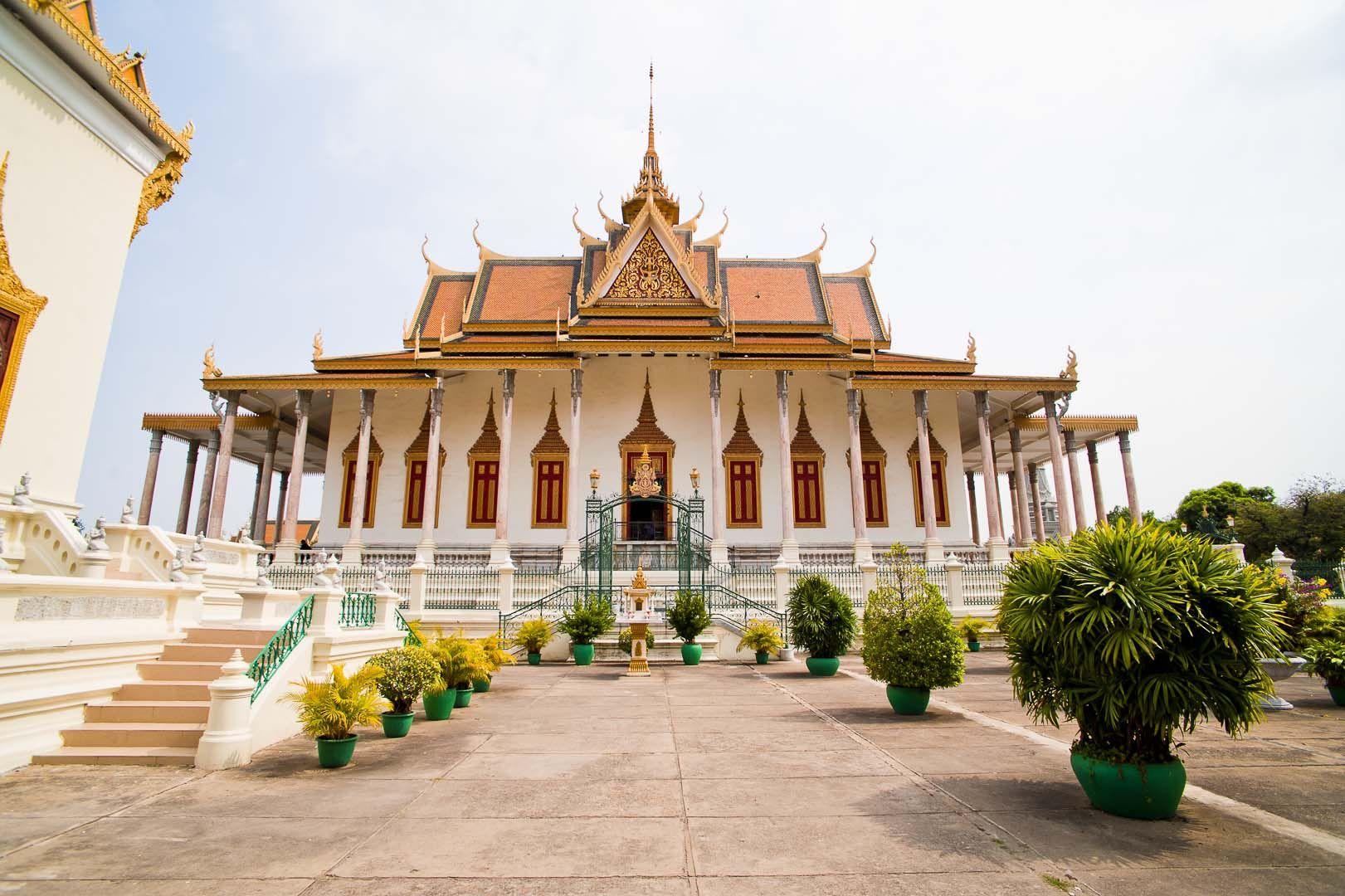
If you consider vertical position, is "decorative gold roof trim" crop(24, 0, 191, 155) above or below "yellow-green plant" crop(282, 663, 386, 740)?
above


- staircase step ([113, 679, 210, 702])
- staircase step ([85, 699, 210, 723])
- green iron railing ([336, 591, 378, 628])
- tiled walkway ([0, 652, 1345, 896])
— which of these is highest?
green iron railing ([336, 591, 378, 628])

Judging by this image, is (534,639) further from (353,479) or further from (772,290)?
(772,290)

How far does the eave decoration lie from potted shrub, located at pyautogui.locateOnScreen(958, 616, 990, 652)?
1473cm

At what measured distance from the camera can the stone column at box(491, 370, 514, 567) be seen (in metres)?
17.5

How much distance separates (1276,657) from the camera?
12.0ft

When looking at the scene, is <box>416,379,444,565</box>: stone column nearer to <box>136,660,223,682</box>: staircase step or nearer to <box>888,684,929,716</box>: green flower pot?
<box>136,660,223,682</box>: staircase step

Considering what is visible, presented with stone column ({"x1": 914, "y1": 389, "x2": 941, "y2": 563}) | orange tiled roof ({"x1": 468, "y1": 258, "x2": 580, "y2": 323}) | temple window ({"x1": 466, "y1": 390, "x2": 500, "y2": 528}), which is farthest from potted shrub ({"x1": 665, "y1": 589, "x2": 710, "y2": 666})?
orange tiled roof ({"x1": 468, "y1": 258, "x2": 580, "y2": 323})

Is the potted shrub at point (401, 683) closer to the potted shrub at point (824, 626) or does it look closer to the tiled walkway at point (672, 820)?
the tiled walkway at point (672, 820)

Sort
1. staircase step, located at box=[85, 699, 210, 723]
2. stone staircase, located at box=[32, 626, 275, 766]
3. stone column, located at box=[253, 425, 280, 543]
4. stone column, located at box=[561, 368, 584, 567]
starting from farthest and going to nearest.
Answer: stone column, located at box=[253, 425, 280, 543]
stone column, located at box=[561, 368, 584, 567]
staircase step, located at box=[85, 699, 210, 723]
stone staircase, located at box=[32, 626, 275, 766]

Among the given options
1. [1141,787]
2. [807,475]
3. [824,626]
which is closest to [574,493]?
[807,475]

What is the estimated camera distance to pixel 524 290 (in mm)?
23109

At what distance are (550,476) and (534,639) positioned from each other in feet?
28.8

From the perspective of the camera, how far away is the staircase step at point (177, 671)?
6.20m

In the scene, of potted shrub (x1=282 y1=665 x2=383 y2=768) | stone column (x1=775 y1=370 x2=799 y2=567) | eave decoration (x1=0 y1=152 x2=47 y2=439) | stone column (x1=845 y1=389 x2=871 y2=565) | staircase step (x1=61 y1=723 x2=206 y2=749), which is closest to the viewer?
potted shrub (x1=282 y1=665 x2=383 y2=768)
